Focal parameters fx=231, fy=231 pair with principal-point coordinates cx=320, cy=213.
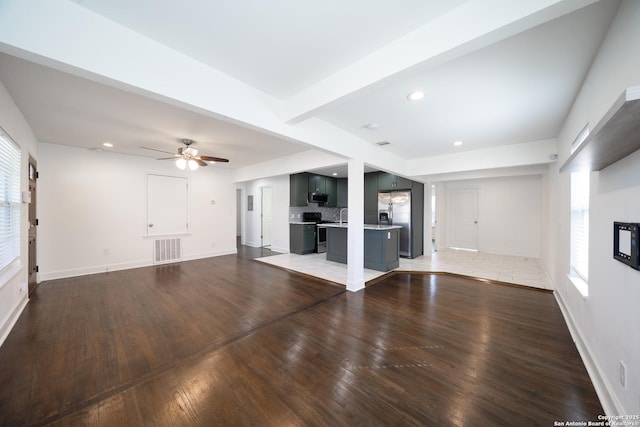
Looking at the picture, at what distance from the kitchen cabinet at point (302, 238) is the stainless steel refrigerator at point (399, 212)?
2021 mm

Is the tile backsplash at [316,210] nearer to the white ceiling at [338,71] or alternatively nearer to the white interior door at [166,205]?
the white interior door at [166,205]

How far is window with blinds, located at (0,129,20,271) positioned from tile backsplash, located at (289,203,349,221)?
511cm

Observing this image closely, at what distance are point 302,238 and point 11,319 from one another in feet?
16.6

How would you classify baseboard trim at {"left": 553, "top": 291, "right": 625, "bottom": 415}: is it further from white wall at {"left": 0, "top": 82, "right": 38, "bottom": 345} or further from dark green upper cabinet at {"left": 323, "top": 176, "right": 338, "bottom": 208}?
dark green upper cabinet at {"left": 323, "top": 176, "right": 338, "bottom": 208}

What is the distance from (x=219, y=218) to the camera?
6781 mm

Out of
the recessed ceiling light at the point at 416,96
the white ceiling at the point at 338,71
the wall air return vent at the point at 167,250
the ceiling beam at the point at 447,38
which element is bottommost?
the wall air return vent at the point at 167,250

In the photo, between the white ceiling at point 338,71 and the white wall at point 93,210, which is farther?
the white wall at point 93,210

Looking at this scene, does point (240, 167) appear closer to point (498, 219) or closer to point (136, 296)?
point (136, 296)

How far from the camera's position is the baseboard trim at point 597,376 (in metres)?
1.48

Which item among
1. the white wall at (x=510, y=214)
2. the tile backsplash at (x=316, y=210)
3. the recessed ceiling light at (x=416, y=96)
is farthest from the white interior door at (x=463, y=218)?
the recessed ceiling light at (x=416, y=96)

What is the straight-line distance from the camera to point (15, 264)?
2.88m

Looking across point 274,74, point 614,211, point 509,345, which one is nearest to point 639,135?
point 614,211

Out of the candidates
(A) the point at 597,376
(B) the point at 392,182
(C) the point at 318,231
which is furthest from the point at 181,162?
(A) the point at 597,376

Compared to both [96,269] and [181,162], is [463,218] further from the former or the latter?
[96,269]
